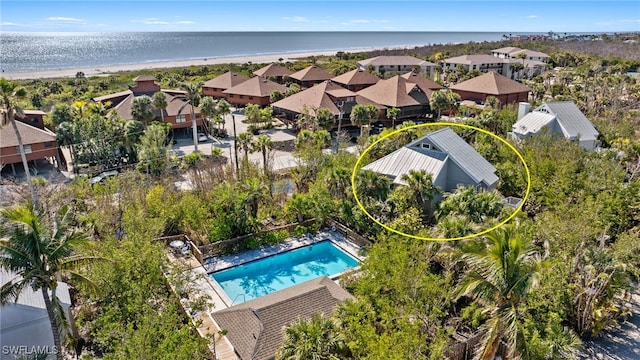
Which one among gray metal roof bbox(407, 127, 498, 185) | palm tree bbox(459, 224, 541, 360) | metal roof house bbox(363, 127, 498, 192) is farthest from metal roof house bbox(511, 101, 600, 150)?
palm tree bbox(459, 224, 541, 360)

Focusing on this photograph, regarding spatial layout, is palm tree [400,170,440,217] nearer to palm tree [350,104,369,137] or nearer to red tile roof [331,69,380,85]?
palm tree [350,104,369,137]

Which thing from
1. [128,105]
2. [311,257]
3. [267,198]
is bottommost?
[311,257]

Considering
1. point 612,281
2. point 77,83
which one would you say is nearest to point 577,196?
point 612,281

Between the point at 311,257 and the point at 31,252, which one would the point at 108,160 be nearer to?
the point at 311,257

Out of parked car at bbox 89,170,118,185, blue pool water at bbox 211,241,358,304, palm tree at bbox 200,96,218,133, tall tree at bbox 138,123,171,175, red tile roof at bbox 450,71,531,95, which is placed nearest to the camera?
blue pool water at bbox 211,241,358,304

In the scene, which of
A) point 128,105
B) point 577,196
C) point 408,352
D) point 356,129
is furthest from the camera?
point 356,129
